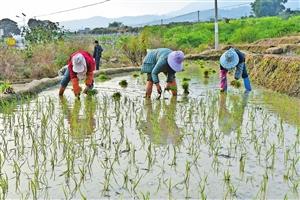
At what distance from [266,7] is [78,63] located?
244ft

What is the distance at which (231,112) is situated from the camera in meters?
8.45

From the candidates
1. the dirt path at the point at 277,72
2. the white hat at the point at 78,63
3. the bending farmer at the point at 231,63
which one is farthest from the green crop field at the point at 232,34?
the white hat at the point at 78,63

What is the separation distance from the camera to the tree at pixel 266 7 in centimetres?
7781

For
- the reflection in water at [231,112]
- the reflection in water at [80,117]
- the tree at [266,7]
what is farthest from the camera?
the tree at [266,7]

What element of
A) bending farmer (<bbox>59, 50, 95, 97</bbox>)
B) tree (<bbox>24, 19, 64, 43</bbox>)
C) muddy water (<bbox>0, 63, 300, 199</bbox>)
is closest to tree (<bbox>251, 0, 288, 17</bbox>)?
tree (<bbox>24, 19, 64, 43</bbox>)

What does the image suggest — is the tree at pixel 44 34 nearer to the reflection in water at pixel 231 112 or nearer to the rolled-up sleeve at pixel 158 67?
the rolled-up sleeve at pixel 158 67

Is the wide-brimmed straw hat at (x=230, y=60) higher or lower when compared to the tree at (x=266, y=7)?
lower

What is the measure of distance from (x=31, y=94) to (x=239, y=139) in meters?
5.93

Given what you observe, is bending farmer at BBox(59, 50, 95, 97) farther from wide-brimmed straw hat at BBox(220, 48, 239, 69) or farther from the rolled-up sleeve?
wide-brimmed straw hat at BBox(220, 48, 239, 69)

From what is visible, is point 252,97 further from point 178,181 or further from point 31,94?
point 178,181

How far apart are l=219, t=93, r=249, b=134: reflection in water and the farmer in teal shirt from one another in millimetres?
999

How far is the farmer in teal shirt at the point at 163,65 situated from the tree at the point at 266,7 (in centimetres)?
7009

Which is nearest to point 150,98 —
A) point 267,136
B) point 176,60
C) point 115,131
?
point 176,60

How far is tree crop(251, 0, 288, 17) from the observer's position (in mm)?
77812
